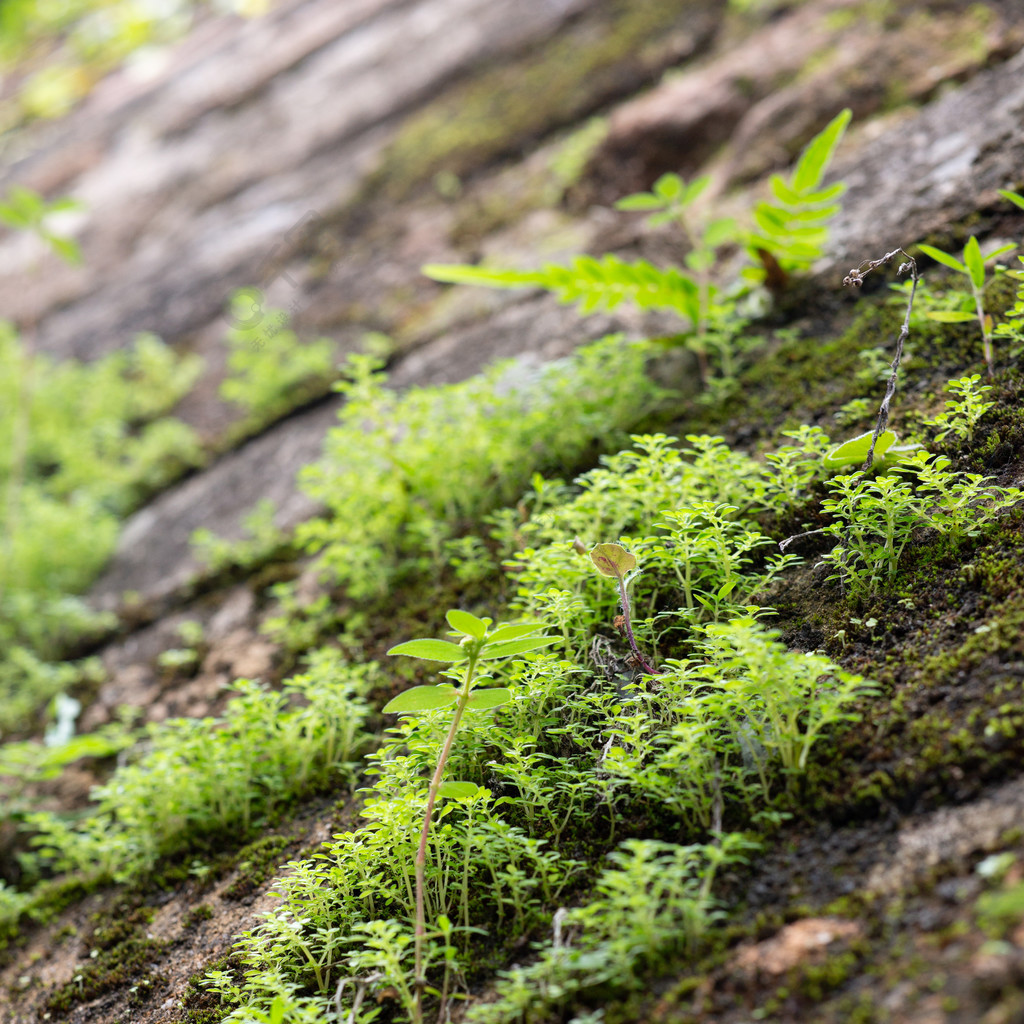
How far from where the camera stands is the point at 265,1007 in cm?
186

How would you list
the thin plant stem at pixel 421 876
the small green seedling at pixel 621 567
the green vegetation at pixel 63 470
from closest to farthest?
1. the thin plant stem at pixel 421 876
2. the small green seedling at pixel 621 567
3. the green vegetation at pixel 63 470

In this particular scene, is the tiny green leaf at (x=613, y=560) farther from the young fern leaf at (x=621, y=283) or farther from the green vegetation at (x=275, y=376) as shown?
the green vegetation at (x=275, y=376)

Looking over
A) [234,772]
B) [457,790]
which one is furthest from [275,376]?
[457,790]

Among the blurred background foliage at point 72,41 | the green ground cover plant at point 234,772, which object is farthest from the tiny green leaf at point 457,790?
the blurred background foliage at point 72,41

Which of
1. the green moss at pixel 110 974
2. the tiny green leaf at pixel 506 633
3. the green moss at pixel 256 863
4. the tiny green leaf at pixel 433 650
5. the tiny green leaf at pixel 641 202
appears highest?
the tiny green leaf at pixel 641 202

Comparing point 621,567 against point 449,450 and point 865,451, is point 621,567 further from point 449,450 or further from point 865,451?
point 449,450

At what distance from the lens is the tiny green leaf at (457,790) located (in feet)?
5.70

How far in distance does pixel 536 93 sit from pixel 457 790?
6.22m

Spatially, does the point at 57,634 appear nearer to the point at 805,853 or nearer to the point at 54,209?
the point at 54,209

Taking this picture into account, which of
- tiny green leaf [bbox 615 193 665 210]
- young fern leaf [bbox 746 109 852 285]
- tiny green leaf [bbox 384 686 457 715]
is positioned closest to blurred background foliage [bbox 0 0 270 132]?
tiny green leaf [bbox 615 193 665 210]

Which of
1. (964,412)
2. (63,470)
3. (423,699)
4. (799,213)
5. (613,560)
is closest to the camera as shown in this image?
(423,699)

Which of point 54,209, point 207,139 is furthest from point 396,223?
point 207,139

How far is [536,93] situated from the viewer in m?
6.52

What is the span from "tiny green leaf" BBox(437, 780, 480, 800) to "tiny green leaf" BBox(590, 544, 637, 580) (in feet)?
2.15
